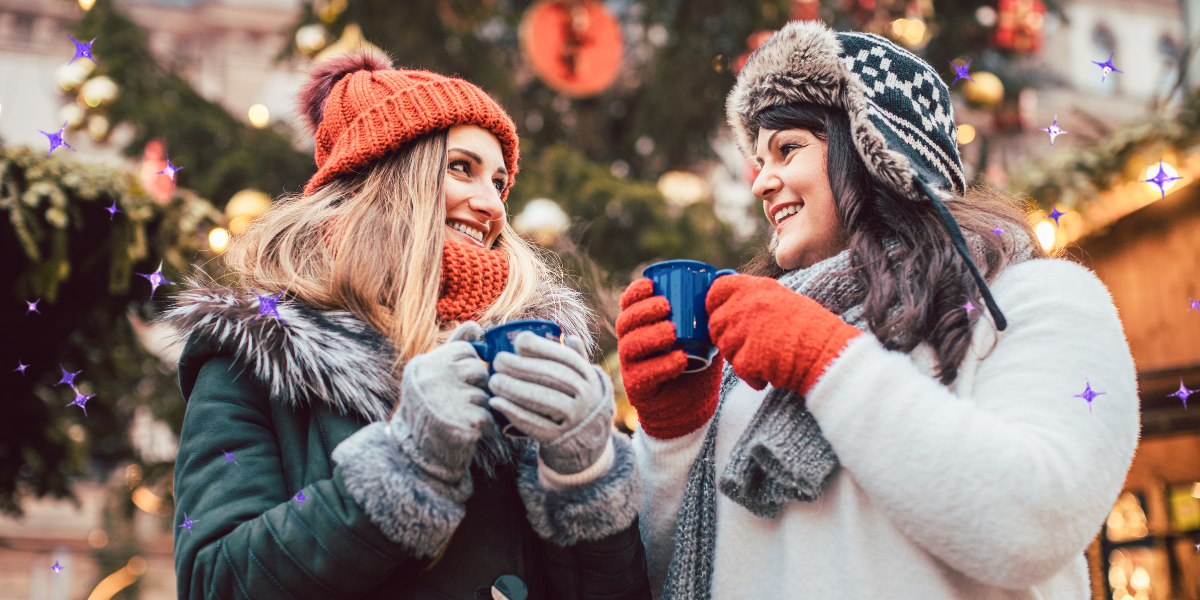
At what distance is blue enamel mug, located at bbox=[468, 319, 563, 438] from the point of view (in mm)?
1226

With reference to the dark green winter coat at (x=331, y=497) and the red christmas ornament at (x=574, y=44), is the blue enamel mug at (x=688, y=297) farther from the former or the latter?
the red christmas ornament at (x=574, y=44)

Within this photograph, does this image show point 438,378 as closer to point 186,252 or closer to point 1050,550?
point 1050,550

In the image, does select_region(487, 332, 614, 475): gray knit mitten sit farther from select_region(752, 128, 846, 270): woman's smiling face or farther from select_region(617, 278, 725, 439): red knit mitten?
select_region(752, 128, 846, 270): woman's smiling face

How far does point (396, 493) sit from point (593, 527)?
339mm

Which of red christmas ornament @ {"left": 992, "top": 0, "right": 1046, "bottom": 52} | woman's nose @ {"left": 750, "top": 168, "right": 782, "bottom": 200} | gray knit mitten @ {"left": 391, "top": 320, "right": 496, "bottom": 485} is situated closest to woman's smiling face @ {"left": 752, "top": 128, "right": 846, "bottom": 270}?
woman's nose @ {"left": 750, "top": 168, "right": 782, "bottom": 200}

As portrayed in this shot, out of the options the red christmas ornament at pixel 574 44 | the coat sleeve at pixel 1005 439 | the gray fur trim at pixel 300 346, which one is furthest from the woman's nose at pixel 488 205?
the red christmas ornament at pixel 574 44

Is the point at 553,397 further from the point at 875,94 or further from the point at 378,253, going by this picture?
the point at 875,94

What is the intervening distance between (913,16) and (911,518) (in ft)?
16.2

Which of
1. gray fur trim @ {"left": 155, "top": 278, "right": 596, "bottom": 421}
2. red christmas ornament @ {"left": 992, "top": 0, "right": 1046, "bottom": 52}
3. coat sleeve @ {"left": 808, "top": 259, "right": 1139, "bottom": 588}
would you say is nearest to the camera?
coat sleeve @ {"left": 808, "top": 259, "right": 1139, "bottom": 588}

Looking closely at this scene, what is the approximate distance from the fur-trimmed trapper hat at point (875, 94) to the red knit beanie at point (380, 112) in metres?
0.63

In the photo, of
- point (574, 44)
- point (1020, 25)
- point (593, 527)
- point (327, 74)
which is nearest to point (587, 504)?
point (593, 527)

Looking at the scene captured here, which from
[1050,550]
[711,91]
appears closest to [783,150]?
[1050,550]

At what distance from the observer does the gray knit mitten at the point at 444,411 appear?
1169 mm

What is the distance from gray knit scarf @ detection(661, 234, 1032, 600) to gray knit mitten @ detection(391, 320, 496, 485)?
48cm
